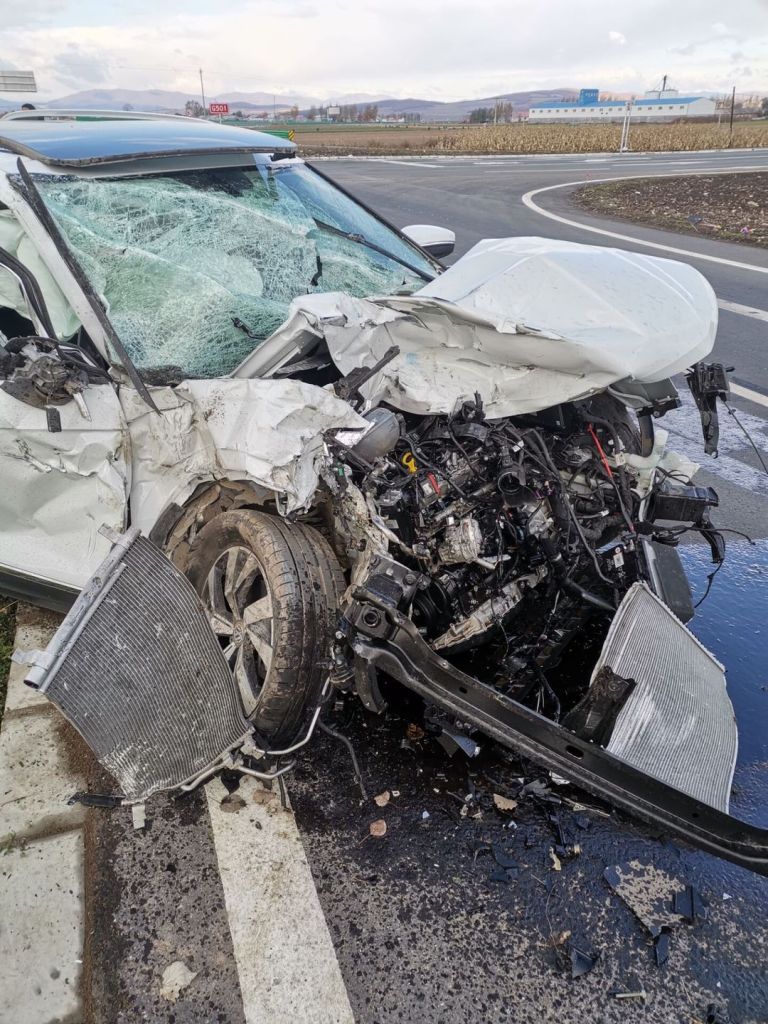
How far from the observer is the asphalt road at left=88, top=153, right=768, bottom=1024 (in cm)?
191

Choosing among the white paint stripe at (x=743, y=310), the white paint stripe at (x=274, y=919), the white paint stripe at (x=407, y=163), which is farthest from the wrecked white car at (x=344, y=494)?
the white paint stripe at (x=407, y=163)

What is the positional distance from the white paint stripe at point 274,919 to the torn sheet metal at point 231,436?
1048mm

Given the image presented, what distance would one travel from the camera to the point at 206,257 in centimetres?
309

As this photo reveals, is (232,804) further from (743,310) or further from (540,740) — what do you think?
(743,310)

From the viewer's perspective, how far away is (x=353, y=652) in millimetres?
2191

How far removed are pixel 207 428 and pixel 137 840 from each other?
1.35m

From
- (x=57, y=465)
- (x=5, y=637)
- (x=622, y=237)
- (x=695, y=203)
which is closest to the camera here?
(x=57, y=465)

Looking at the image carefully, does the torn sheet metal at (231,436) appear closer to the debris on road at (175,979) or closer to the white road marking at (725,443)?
the debris on road at (175,979)

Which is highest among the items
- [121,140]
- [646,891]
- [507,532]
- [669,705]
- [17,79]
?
[17,79]

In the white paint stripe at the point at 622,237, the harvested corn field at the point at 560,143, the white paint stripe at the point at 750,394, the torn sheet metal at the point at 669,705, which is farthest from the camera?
the harvested corn field at the point at 560,143

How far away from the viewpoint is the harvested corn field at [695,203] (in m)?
12.2

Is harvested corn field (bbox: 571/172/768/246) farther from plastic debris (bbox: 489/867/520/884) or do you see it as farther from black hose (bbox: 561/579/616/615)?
plastic debris (bbox: 489/867/520/884)

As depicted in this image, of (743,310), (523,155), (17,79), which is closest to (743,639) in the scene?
(743,310)

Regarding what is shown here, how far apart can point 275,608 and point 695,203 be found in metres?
14.9
